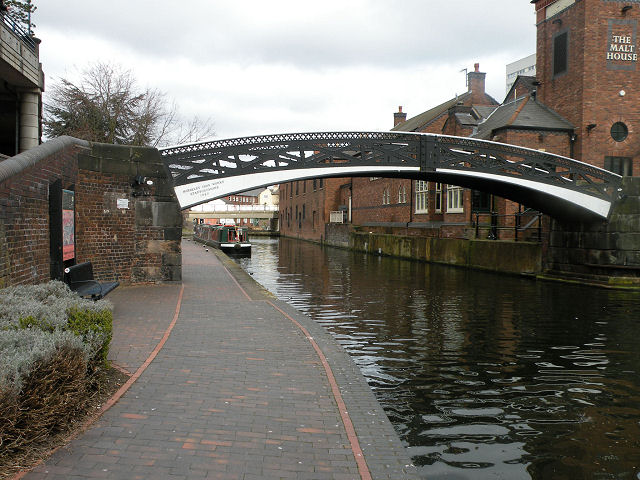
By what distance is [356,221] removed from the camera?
49688 millimetres

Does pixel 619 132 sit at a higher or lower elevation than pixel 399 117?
lower

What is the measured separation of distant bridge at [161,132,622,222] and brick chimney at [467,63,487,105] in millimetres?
22817

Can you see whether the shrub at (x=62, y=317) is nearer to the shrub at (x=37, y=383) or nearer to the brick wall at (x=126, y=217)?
the shrub at (x=37, y=383)

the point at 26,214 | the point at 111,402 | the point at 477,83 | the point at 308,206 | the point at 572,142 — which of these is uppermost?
the point at 477,83

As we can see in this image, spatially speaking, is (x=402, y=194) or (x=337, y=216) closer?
(x=402, y=194)

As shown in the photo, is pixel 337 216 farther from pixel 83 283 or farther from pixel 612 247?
pixel 83 283

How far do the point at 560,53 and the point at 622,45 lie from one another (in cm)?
262

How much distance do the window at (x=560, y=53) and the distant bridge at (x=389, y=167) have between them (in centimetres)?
823

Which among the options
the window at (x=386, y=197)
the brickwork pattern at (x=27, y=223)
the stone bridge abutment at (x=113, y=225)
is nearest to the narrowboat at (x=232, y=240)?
the window at (x=386, y=197)

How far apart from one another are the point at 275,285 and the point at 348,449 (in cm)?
1562

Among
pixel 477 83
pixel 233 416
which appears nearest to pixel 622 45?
pixel 477 83

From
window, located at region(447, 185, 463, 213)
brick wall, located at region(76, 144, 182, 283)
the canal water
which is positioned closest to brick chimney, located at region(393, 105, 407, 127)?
window, located at region(447, 185, 463, 213)

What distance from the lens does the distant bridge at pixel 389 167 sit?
1620cm

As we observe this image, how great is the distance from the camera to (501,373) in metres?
8.41
